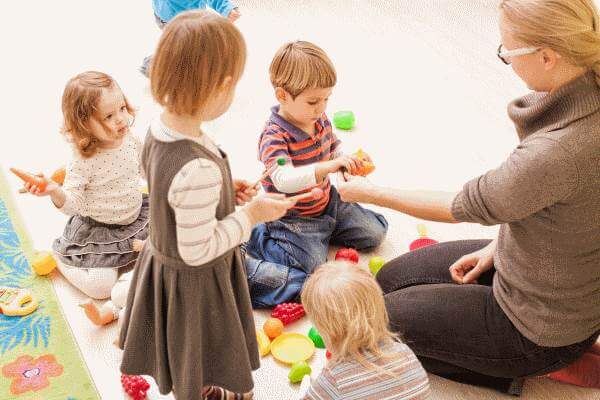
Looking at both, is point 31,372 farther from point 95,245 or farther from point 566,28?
point 566,28

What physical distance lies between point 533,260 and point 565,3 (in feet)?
1.59

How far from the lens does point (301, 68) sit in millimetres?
1638

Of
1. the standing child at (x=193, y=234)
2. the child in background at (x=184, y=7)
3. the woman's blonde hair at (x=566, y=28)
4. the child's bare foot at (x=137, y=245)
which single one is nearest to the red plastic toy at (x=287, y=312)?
the standing child at (x=193, y=234)

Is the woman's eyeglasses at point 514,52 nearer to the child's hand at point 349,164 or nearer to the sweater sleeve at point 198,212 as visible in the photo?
the child's hand at point 349,164

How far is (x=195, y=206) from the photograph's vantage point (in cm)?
114

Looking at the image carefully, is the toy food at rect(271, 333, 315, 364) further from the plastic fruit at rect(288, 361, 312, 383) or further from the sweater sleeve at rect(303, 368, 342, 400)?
the sweater sleeve at rect(303, 368, 342, 400)

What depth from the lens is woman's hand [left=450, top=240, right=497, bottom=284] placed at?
1613 millimetres

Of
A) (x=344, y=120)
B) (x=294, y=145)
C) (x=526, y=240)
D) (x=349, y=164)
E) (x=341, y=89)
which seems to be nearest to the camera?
(x=526, y=240)

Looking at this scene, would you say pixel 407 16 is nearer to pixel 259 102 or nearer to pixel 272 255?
pixel 259 102

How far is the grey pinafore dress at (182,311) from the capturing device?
47.4 inches

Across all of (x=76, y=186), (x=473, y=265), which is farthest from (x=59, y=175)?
(x=473, y=265)

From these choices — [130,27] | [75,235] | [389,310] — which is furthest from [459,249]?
[130,27]

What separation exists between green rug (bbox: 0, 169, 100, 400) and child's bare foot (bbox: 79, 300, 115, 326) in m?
0.07

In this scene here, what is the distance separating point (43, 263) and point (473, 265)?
1.09 m
